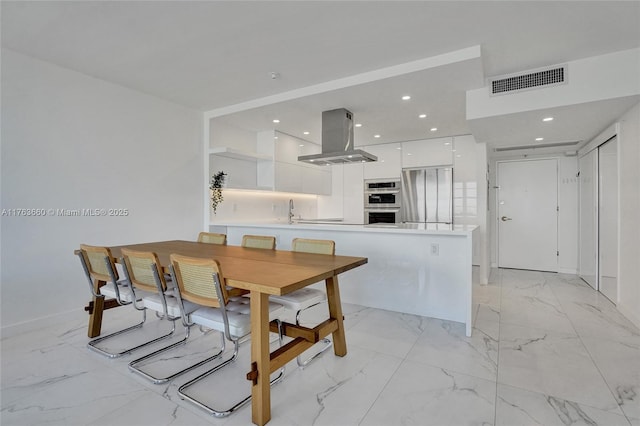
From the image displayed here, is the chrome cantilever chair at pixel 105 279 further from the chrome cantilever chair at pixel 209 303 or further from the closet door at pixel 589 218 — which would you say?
the closet door at pixel 589 218

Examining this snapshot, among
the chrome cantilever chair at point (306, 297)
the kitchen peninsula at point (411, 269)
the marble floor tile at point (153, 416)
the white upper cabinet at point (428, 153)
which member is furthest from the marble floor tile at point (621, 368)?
the white upper cabinet at point (428, 153)

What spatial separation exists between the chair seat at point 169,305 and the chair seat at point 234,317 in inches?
3.0

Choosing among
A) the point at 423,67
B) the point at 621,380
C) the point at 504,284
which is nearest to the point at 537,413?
the point at 621,380

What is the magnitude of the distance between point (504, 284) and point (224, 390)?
4.14 m

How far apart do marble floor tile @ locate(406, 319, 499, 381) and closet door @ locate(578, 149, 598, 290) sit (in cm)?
249

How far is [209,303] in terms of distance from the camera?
173cm

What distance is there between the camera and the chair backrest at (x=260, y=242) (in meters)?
2.90

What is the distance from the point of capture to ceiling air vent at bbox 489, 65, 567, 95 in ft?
9.45

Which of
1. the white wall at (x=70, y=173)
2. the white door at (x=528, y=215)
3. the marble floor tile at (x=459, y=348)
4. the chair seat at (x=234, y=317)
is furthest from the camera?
the white door at (x=528, y=215)

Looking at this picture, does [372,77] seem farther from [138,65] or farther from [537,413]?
[537,413]

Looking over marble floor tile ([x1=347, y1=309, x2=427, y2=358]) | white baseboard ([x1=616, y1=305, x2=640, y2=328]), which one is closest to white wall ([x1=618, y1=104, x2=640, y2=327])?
white baseboard ([x1=616, y1=305, x2=640, y2=328])

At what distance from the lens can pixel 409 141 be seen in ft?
18.1

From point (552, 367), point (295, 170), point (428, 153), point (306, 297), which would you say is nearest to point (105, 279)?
point (306, 297)

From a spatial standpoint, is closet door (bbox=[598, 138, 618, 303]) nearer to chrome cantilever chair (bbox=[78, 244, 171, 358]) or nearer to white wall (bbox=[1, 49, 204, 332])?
chrome cantilever chair (bbox=[78, 244, 171, 358])
